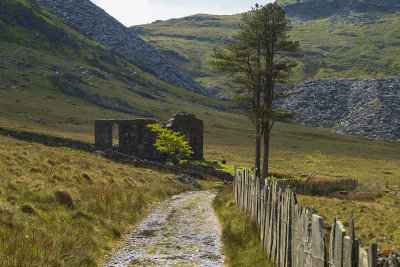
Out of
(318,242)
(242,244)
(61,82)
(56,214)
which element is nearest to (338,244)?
(318,242)

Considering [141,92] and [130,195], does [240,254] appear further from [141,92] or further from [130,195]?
[141,92]

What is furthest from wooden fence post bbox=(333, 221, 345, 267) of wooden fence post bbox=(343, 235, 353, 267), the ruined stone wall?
the ruined stone wall

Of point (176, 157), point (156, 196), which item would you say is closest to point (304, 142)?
point (176, 157)

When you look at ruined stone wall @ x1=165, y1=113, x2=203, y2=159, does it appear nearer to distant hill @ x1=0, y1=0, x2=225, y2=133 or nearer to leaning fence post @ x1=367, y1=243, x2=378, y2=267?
distant hill @ x1=0, y1=0, x2=225, y2=133

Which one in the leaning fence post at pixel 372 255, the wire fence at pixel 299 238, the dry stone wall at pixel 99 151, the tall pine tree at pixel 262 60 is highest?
the tall pine tree at pixel 262 60

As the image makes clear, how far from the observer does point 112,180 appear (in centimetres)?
2180

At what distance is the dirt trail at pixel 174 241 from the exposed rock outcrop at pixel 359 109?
140620mm

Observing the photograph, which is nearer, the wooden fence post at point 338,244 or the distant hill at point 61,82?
the wooden fence post at point 338,244

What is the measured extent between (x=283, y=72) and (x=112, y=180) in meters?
18.7

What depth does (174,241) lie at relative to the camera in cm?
1221

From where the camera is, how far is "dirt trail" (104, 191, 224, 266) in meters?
9.82

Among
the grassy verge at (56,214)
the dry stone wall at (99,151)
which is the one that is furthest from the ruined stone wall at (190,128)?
the grassy verge at (56,214)

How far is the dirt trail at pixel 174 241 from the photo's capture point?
982 centimetres

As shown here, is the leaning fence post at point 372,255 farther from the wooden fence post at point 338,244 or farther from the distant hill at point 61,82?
the distant hill at point 61,82
